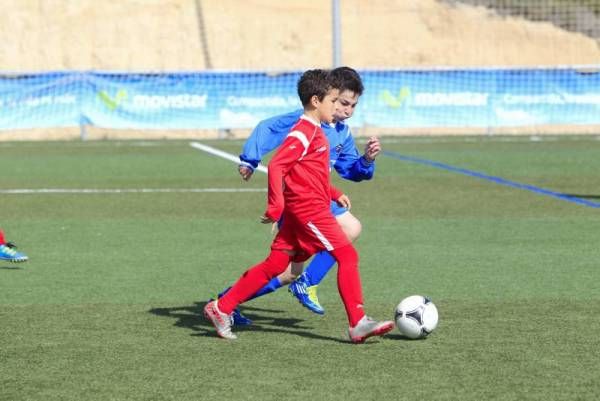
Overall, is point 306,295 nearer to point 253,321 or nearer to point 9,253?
point 253,321

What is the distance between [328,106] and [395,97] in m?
22.3

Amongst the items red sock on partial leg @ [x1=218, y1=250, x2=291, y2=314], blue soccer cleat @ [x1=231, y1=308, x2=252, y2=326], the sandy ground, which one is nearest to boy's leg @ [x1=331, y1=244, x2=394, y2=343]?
red sock on partial leg @ [x1=218, y1=250, x2=291, y2=314]

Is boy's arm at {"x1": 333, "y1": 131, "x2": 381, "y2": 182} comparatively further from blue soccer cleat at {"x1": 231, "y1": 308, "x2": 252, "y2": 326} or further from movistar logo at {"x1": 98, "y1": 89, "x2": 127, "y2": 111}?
movistar logo at {"x1": 98, "y1": 89, "x2": 127, "y2": 111}

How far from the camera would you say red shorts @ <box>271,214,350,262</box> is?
7.19 meters

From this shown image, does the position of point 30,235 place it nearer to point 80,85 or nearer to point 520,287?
point 520,287

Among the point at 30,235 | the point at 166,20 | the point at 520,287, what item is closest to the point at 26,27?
the point at 166,20

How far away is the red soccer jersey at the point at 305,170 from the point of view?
279 inches

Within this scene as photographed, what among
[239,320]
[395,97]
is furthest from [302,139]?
[395,97]

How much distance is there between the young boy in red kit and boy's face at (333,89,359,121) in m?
0.24

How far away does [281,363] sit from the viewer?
6574 mm

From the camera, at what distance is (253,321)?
797 cm

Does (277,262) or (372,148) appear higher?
(372,148)

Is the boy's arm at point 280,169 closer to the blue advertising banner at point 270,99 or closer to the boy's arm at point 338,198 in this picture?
the boy's arm at point 338,198

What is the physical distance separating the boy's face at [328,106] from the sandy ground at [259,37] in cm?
3648
